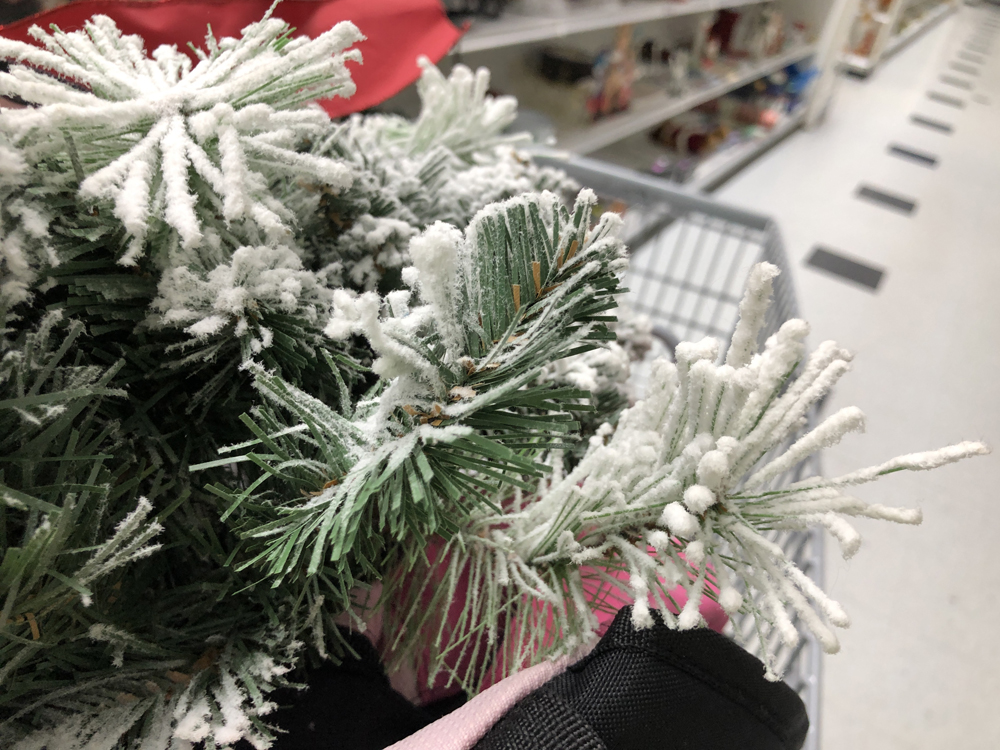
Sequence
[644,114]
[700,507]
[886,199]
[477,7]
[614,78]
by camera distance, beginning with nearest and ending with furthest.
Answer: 1. [700,507]
2. [477,7]
3. [614,78]
4. [644,114]
5. [886,199]

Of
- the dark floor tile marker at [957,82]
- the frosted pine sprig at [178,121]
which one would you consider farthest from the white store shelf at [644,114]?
the dark floor tile marker at [957,82]

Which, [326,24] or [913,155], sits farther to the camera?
[913,155]

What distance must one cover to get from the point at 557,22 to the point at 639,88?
1.04 m

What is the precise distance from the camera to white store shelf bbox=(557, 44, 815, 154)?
6.02 feet

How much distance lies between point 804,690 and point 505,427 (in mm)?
402

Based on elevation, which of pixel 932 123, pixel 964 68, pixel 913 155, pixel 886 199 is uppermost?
pixel 964 68

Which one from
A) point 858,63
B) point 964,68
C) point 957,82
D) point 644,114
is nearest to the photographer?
point 644,114

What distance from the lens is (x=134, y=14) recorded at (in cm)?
32

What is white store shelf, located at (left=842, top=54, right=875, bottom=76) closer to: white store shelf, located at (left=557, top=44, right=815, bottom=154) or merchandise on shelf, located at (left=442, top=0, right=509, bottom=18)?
white store shelf, located at (left=557, top=44, right=815, bottom=154)

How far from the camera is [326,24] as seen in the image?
370mm

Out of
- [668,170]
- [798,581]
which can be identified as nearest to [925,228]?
[668,170]

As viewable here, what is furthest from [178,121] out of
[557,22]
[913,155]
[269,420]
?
[913,155]

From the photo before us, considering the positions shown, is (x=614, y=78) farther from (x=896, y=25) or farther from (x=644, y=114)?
(x=896, y=25)

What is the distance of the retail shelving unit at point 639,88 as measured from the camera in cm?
133
